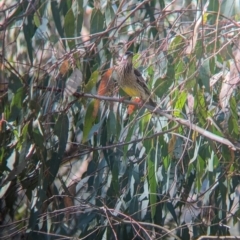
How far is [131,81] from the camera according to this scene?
368 centimetres

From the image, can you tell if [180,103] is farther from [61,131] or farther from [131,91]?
[131,91]

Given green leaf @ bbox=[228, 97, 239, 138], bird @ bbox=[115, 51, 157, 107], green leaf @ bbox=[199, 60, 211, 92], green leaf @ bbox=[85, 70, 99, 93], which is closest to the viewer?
green leaf @ bbox=[199, 60, 211, 92]

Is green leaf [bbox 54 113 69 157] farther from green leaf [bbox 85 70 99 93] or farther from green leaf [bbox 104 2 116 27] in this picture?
green leaf [bbox 104 2 116 27]

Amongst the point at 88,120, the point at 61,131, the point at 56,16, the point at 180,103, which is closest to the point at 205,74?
the point at 180,103

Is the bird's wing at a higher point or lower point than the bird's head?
lower

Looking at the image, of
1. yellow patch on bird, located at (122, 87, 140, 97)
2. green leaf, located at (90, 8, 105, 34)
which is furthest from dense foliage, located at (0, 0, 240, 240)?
yellow patch on bird, located at (122, 87, 140, 97)

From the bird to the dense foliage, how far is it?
0.10m

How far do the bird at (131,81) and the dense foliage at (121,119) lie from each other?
103mm

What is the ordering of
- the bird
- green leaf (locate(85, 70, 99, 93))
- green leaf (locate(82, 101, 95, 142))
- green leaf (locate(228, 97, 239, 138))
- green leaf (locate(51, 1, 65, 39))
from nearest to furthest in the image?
green leaf (locate(228, 97, 239, 138)) → green leaf (locate(85, 70, 99, 93)) → green leaf (locate(82, 101, 95, 142)) → green leaf (locate(51, 1, 65, 39)) → the bird

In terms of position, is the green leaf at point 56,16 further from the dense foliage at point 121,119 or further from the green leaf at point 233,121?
the green leaf at point 233,121

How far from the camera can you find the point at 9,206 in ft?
11.8

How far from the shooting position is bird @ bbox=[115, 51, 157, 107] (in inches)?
136

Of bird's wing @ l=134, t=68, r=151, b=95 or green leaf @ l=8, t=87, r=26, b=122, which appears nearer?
green leaf @ l=8, t=87, r=26, b=122

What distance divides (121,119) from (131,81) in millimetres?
495
